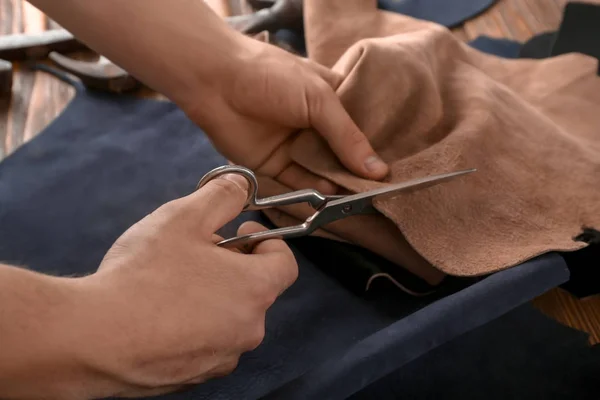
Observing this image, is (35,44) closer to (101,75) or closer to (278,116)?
(101,75)

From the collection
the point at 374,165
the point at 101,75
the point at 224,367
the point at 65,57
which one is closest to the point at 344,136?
the point at 374,165

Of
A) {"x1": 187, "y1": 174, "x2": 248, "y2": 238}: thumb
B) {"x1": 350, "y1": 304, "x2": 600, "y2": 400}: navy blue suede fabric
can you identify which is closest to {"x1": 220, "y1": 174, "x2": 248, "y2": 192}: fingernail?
{"x1": 187, "y1": 174, "x2": 248, "y2": 238}: thumb

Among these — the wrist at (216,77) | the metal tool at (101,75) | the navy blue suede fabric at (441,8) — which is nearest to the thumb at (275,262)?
the wrist at (216,77)

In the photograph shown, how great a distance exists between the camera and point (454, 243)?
59 centimetres

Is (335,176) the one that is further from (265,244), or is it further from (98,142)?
(98,142)

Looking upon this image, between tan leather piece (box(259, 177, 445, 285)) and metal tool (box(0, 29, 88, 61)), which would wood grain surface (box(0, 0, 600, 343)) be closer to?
metal tool (box(0, 29, 88, 61))

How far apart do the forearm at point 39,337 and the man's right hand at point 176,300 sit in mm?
11

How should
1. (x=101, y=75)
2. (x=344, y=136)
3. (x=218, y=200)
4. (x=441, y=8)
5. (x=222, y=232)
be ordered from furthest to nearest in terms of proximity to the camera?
(x=441, y=8)
(x=101, y=75)
(x=222, y=232)
(x=344, y=136)
(x=218, y=200)

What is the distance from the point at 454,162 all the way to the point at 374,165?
3.6 inches

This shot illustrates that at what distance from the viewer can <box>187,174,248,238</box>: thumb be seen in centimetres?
45

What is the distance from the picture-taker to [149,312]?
0.39m

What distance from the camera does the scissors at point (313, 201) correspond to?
1.63 ft

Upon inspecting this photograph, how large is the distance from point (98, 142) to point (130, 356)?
2.03 ft

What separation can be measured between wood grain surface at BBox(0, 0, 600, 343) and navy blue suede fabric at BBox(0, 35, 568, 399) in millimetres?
38
